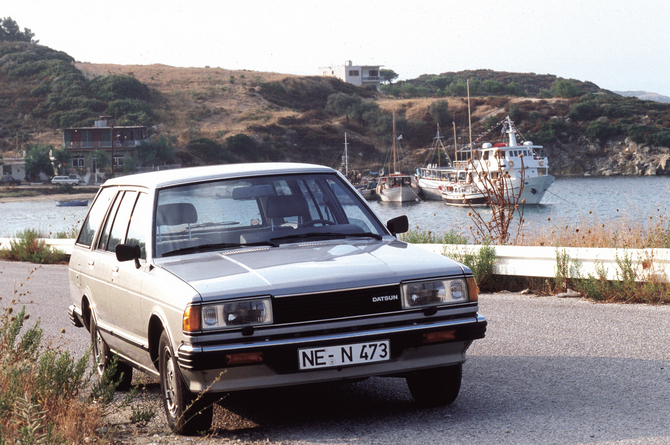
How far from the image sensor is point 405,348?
4.56 meters

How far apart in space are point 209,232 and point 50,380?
142cm

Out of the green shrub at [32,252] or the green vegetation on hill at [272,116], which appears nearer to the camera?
the green shrub at [32,252]

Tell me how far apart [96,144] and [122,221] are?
95998 millimetres

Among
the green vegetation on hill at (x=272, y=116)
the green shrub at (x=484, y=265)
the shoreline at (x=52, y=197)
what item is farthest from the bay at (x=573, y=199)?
the green shrub at (x=484, y=265)

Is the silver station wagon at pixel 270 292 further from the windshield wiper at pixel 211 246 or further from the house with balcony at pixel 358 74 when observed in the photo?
the house with balcony at pixel 358 74

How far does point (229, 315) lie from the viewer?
435 centimetres

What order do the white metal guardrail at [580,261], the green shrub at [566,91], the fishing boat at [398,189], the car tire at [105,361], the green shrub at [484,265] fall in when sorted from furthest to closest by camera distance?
the green shrub at [566,91]
the fishing boat at [398,189]
the green shrub at [484,265]
the white metal guardrail at [580,261]
the car tire at [105,361]

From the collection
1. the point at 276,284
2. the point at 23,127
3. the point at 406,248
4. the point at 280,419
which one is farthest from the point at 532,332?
the point at 23,127

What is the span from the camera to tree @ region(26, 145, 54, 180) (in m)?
88.4

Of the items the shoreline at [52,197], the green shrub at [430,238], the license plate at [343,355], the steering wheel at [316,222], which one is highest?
the steering wheel at [316,222]

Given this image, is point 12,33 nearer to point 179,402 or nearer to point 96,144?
point 96,144

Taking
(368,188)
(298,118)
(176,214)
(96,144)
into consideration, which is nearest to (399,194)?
(368,188)

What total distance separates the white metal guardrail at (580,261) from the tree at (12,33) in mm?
156607

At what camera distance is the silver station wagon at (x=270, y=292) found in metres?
4.36
